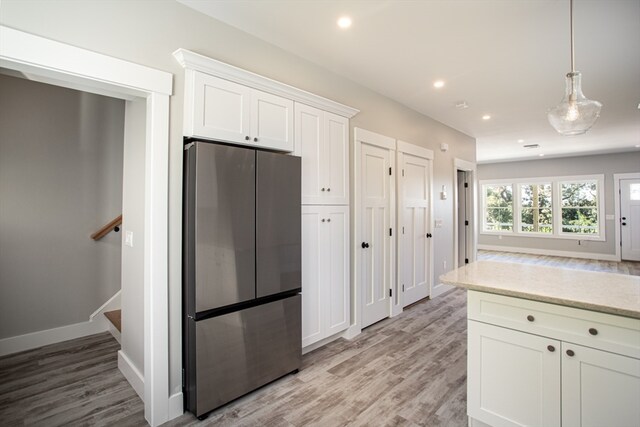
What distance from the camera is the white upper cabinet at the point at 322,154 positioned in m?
2.69

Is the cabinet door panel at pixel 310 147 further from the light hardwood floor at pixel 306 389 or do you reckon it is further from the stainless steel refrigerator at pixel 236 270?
the light hardwood floor at pixel 306 389

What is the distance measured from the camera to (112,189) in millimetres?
3422

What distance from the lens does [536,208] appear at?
8680 millimetres

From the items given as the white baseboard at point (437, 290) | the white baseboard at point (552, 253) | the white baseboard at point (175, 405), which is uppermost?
the white baseboard at point (552, 253)

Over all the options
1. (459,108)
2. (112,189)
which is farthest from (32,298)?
(459,108)

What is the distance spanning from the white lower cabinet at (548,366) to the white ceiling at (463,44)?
200cm

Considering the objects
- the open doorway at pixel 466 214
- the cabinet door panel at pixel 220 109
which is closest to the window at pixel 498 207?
the open doorway at pixel 466 214

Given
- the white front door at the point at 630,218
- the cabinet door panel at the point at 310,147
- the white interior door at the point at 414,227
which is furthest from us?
the white front door at the point at 630,218

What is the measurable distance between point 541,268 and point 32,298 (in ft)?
14.7

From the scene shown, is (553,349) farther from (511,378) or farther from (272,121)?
(272,121)

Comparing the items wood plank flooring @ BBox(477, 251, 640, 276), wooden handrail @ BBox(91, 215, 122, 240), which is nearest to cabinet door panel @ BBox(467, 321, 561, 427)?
wooden handrail @ BBox(91, 215, 122, 240)

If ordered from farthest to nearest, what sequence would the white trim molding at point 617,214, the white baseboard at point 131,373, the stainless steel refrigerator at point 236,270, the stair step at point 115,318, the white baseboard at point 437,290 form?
the white trim molding at point 617,214
the white baseboard at point 437,290
the stair step at point 115,318
the white baseboard at point 131,373
the stainless steel refrigerator at point 236,270

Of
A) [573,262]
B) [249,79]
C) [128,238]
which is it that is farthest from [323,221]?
[573,262]

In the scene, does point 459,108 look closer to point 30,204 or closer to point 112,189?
point 112,189
